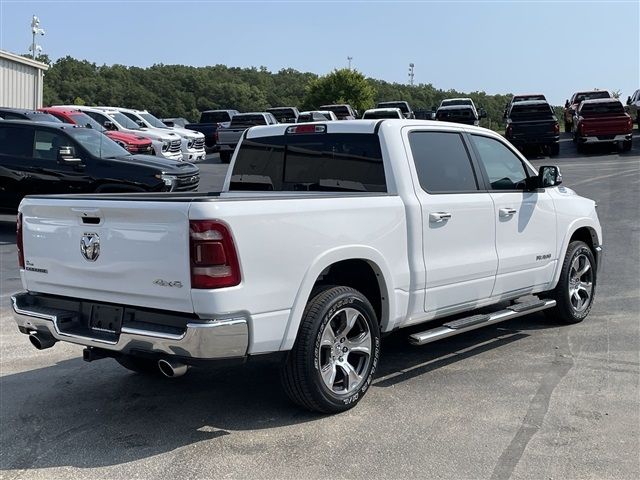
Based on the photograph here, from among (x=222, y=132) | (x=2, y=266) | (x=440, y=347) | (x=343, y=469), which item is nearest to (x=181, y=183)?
(x=2, y=266)

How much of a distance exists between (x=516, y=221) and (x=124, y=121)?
2099 cm

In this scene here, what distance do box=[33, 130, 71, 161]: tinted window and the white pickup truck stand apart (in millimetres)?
7664

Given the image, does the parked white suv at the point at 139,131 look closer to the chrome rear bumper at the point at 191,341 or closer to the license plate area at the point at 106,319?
the license plate area at the point at 106,319

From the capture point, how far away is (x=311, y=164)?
5852mm

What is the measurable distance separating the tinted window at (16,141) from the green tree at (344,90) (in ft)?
226

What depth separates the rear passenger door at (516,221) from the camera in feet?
20.2

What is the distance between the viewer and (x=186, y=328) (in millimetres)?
4117

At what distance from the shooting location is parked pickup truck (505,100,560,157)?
2545cm

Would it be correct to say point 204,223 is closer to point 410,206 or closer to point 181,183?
point 410,206

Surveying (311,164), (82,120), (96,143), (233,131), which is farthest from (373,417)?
(233,131)

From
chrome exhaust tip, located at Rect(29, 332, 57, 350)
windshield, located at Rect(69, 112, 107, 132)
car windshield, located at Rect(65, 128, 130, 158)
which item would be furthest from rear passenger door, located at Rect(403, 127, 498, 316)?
windshield, located at Rect(69, 112, 107, 132)

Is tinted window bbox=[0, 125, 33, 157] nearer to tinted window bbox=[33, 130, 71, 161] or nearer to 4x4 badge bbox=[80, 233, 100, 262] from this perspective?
tinted window bbox=[33, 130, 71, 161]

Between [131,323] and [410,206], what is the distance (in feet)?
6.82

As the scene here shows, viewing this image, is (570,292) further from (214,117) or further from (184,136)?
(214,117)
